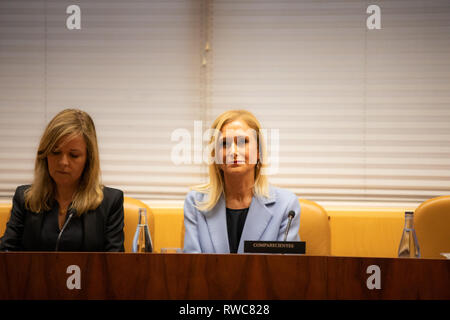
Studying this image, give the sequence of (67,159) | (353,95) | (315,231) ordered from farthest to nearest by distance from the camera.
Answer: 1. (353,95)
2. (315,231)
3. (67,159)

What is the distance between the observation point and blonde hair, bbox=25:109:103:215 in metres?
1.80

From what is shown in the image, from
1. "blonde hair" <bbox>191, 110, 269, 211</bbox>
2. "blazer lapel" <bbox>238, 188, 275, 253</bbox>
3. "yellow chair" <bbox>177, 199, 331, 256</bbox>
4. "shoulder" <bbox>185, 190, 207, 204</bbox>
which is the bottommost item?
"yellow chair" <bbox>177, 199, 331, 256</bbox>

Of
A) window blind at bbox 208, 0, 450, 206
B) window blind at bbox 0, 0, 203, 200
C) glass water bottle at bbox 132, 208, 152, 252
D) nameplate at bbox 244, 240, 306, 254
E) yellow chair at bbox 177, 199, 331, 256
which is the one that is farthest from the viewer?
window blind at bbox 0, 0, 203, 200

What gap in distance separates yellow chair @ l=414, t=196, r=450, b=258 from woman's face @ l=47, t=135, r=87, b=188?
5.80ft

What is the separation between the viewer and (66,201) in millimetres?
1881

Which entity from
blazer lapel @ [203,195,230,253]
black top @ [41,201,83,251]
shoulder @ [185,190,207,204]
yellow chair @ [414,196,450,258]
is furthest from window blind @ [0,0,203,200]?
yellow chair @ [414,196,450,258]

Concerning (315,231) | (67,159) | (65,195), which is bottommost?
(315,231)

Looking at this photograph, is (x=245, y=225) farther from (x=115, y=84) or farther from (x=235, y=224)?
(x=115, y=84)

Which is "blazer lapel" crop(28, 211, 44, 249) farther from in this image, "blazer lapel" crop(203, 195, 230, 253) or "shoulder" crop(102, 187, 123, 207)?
"blazer lapel" crop(203, 195, 230, 253)

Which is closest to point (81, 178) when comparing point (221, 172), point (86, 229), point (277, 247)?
point (86, 229)

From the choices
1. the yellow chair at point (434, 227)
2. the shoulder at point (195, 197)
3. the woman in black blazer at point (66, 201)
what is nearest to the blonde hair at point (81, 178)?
the woman in black blazer at point (66, 201)

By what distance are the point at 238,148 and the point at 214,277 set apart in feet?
3.05

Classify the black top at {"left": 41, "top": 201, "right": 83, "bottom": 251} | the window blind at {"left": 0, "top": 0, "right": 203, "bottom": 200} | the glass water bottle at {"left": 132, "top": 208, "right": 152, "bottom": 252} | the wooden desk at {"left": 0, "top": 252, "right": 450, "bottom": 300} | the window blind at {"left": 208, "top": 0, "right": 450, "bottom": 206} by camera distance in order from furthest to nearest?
1. the window blind at {"left": 0, "top": 0, "right": 203, "bottom": 200}
2. the window blind at {"left": 208, "top": 0, "right": 450, "bottom": 206}
3. the black top at {"left": 41, "top": 201, "right": 83, "bottom": 251}
4. the glass water bottle at {"left": 132, "top": 208, "right": 152, "bottom": 252}
5. the wooden desk at {"left": 0, "top": 252, "right": 450, "bottom": 300}

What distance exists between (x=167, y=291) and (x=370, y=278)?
501mm
